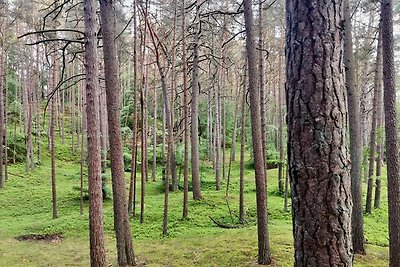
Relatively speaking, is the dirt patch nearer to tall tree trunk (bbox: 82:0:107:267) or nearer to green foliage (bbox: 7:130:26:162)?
tall tree trunk (bbox: 82:0:107:267)

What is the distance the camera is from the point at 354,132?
8.31 m

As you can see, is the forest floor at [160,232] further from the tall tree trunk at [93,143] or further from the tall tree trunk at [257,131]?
the tall tree trunk at [93,143]

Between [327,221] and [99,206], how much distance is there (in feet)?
16.6

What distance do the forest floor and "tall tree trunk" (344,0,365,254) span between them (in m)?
0.69

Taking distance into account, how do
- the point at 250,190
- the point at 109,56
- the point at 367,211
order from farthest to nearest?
the point at 250,190, the point at 367,211, the point at 109,56

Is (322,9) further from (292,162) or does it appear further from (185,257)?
(185,257)

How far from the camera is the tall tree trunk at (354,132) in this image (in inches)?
325

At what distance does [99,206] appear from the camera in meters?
6.16

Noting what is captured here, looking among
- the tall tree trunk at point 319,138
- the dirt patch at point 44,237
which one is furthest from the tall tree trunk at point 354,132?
the dirt patch at point 44,237

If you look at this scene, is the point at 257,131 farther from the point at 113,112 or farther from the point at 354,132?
the point at 113,112

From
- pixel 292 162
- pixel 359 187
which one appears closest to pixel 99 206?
pixel 292 162

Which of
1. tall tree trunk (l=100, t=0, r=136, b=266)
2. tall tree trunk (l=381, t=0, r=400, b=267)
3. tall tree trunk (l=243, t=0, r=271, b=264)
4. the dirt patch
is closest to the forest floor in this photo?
the dirt patch

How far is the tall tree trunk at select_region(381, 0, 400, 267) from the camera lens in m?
6.76

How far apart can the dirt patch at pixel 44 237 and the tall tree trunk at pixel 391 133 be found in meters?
9.69
